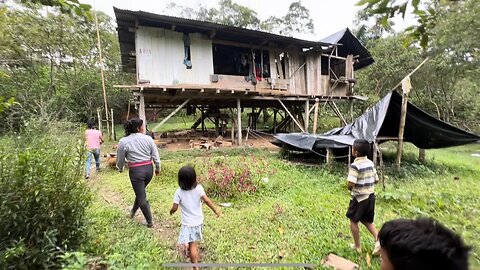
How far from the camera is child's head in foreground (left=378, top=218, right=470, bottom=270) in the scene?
946 mm

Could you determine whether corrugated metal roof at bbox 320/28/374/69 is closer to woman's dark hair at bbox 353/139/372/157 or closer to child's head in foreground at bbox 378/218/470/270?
woman's dark hair at bbox 353/139/372/157

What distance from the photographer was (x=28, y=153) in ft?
8.79

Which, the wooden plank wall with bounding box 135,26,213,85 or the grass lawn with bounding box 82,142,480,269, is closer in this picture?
the grass lawn with bounding box 82,142,480,269

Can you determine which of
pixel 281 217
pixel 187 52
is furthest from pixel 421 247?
pixel 187 52

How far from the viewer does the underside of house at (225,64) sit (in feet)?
31.4

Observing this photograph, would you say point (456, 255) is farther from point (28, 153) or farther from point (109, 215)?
point (109, 215)

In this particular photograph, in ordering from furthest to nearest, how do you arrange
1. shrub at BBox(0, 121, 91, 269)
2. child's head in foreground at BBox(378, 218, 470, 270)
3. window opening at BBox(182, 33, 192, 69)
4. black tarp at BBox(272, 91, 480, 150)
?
window opening at BBox(182, 33, 192, 69), black tarp at BBox(272, 91, 480, 150), shrub at BBox(0, 121, 91, 269), child's head in foreground at BBox(378, 218, 470, 270)

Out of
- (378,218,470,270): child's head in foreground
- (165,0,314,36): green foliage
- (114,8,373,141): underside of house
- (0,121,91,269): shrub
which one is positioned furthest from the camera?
(165,0,314,36): green foliage

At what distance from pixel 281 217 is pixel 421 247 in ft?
11.5

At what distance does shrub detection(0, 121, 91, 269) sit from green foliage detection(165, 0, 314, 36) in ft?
90.4

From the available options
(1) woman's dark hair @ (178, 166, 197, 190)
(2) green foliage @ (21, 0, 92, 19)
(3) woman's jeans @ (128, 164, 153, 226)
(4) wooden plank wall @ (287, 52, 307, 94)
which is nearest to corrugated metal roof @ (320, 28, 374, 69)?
(4) wooden plank wall @ (287, 52, 307, 94)

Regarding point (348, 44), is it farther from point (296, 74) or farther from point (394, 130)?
point (394, 130)

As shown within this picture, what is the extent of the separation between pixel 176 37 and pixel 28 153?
8227 mm

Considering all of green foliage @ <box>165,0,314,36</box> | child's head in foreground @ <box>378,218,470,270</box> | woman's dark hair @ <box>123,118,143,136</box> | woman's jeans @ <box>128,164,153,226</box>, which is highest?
green foliage @ <box>165,0,314,36</box>
